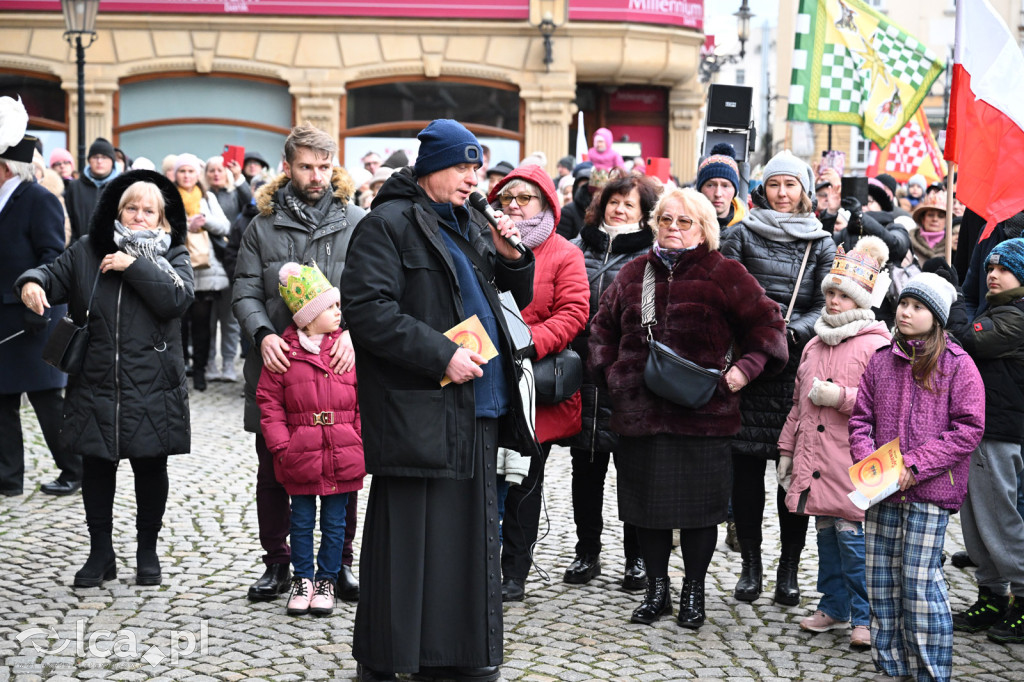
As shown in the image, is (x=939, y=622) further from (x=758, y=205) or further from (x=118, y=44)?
(x=118, y=44)

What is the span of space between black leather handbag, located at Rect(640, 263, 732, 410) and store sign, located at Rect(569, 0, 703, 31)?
723 inches

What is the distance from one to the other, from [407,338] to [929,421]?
2.03 meters

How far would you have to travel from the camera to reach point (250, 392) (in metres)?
6.23

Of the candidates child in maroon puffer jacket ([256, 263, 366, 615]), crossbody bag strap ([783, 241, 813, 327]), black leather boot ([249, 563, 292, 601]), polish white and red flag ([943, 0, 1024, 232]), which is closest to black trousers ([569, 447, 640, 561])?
crossbody bag strap ([783, 241, 813, 327])

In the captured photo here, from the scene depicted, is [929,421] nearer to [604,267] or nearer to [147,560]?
[604,267]

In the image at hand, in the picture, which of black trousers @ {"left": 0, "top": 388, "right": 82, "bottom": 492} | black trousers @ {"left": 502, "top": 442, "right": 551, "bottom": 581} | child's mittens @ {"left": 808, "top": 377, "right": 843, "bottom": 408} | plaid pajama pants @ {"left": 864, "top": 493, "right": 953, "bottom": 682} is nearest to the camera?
plaid pajama pants @ {"left": 864, "top": 493, "right": 953, "bottom": 682}

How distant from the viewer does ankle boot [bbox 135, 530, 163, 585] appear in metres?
6.23

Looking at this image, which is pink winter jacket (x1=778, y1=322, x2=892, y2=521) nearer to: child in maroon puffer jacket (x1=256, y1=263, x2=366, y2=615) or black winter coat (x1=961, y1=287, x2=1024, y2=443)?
black winter coat (x1=961, y1=287, x2=1024, y2=443)

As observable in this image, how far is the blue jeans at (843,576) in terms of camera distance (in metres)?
5.66

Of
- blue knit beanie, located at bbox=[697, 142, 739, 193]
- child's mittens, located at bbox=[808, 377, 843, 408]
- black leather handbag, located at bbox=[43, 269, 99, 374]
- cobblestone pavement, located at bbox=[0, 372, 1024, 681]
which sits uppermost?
blue knit beanie, located at bbox=[697, 142, 739, 193]

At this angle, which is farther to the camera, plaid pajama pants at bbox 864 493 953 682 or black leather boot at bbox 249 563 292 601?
black leather boot at bbox 249 563 292 601

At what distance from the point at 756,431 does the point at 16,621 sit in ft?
11.4

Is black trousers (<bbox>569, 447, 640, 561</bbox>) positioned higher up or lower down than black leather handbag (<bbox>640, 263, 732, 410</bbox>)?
lower down

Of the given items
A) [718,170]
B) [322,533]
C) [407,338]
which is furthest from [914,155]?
[407,338]
